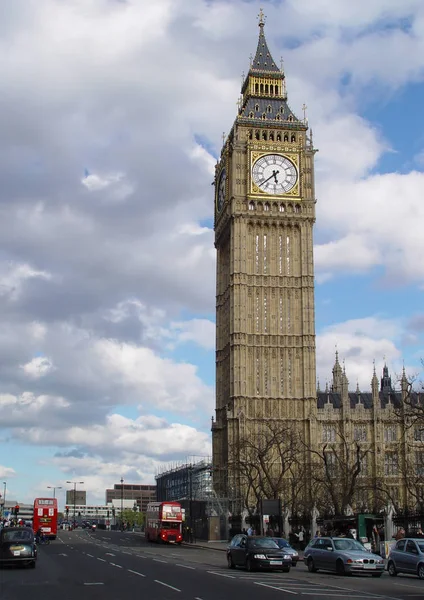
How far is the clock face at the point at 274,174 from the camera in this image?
10581 centimetres

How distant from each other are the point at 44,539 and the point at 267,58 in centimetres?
7540

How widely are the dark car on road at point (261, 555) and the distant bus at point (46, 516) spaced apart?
47904 mm

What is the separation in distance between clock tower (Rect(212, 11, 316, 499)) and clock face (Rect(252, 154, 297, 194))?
126 millimetres

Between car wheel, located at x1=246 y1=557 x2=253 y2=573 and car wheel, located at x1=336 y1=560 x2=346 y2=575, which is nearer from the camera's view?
car wheel, located at x1=336 y1=560 x2=346 y2=575

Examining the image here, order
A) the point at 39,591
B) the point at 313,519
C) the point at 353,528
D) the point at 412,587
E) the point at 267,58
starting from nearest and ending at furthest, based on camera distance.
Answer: the point at 39,591 → the point at 412,587 → the point at 353,528 → the point at 313,519 → the point at 267,58

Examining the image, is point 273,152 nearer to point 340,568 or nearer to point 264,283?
point 264,283

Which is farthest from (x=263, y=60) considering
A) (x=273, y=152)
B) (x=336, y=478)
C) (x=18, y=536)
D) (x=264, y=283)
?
(x=18, y=536)

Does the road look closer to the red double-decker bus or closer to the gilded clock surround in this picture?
the red double-decker bus

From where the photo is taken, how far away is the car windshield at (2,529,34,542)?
119ft

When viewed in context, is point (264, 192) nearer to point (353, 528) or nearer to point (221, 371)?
point (221, 371)

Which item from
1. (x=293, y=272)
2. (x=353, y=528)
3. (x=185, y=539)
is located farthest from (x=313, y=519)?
(x=293, y=272)

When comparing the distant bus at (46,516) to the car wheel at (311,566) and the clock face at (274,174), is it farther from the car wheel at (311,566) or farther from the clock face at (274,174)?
the car wheel at (311,566)

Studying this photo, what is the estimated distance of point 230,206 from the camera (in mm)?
104875

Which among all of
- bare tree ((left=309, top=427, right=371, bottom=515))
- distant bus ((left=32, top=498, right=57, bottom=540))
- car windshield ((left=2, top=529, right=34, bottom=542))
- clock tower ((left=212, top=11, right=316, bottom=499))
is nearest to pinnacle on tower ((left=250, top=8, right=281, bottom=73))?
clock tower ((left=212, top=11, right=316, bottom=499))
